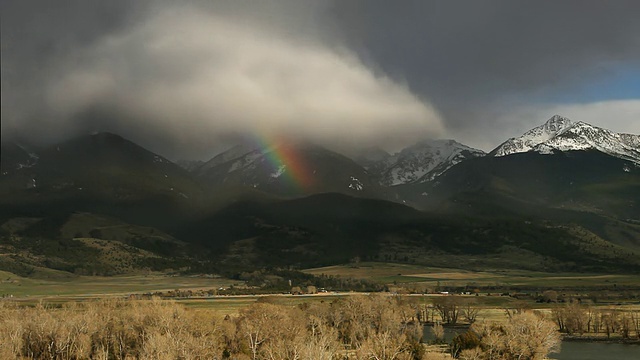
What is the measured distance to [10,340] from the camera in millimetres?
129250

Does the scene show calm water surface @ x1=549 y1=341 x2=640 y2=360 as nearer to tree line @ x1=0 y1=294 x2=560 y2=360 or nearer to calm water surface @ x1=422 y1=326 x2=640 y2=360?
calm water surface @ x1=422 y1=326 x2=640 y2=360

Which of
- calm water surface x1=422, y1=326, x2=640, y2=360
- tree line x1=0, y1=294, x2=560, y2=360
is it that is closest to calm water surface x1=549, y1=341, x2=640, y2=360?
calm water surface x1=422, y1=326, x2=640, y2=360

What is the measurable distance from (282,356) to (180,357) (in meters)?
19.6

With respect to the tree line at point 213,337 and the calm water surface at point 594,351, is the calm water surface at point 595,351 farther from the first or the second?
the tree line at point 213,337

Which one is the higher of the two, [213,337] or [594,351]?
[213,337]

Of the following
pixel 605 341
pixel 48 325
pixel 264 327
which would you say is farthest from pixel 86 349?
pixel 605 341

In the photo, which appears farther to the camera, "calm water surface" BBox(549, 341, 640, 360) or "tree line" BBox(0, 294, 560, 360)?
"calm water surface" BBox(549, 341, 640, 360)

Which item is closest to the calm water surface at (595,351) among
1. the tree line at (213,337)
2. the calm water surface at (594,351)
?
the calm water surface at (594,351)

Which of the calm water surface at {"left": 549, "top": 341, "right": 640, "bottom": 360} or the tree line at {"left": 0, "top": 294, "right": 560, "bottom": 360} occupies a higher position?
the tree line at {"left": 0, "top": 294, "right": 560, "bottom": 360}

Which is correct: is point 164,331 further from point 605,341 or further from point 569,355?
point 605,341

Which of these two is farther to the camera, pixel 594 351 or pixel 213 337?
pixel 594 351

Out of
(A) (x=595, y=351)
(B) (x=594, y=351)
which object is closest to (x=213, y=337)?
(B) (x=594, y=351)

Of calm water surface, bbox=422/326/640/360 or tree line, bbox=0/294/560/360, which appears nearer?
tree line, bbox=0/294/560/360

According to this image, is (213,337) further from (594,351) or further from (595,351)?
(595,351)
